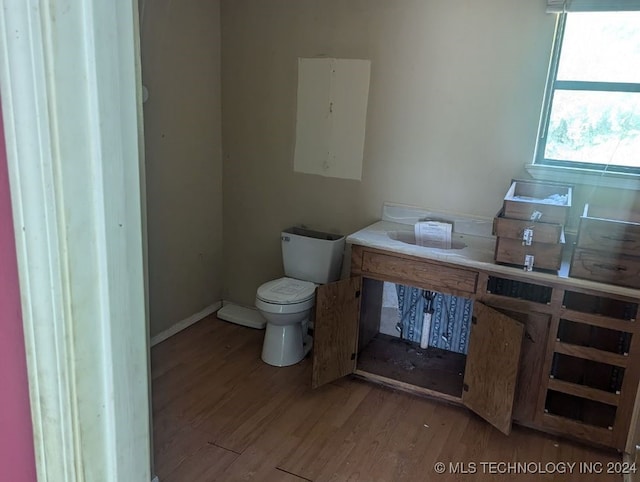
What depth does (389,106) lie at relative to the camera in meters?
3.02

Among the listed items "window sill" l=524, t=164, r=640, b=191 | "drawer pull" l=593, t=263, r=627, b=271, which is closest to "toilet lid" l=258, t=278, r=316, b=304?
"window sill" l=524, t=164, r=640, b=191

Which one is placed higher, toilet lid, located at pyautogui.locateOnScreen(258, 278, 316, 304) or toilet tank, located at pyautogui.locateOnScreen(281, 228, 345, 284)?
toilet tank, located at pyautogui.locateOnScreen(281, 228, 345, 284)

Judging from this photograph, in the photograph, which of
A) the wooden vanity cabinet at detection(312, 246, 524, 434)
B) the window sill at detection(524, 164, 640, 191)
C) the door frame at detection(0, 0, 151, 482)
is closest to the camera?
the door frame at detection(0, 0, 151, 482)

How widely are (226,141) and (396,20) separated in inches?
53.7

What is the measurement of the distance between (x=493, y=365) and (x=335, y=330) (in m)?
0.80

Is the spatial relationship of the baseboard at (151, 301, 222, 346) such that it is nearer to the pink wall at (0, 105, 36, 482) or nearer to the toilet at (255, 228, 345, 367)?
the toilet at (255, 228, 345, 367)

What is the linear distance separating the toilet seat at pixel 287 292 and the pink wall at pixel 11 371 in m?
2.17

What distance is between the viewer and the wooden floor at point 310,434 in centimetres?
224

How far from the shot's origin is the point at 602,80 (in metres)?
2.58

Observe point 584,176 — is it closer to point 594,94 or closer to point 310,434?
point 594,94

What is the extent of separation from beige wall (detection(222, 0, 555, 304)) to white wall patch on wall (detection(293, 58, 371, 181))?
0.05 m

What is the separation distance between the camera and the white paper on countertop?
2.86 m

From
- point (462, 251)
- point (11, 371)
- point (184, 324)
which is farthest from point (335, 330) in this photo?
point (11, 371)

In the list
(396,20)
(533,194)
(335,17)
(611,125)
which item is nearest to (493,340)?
(533,194)
